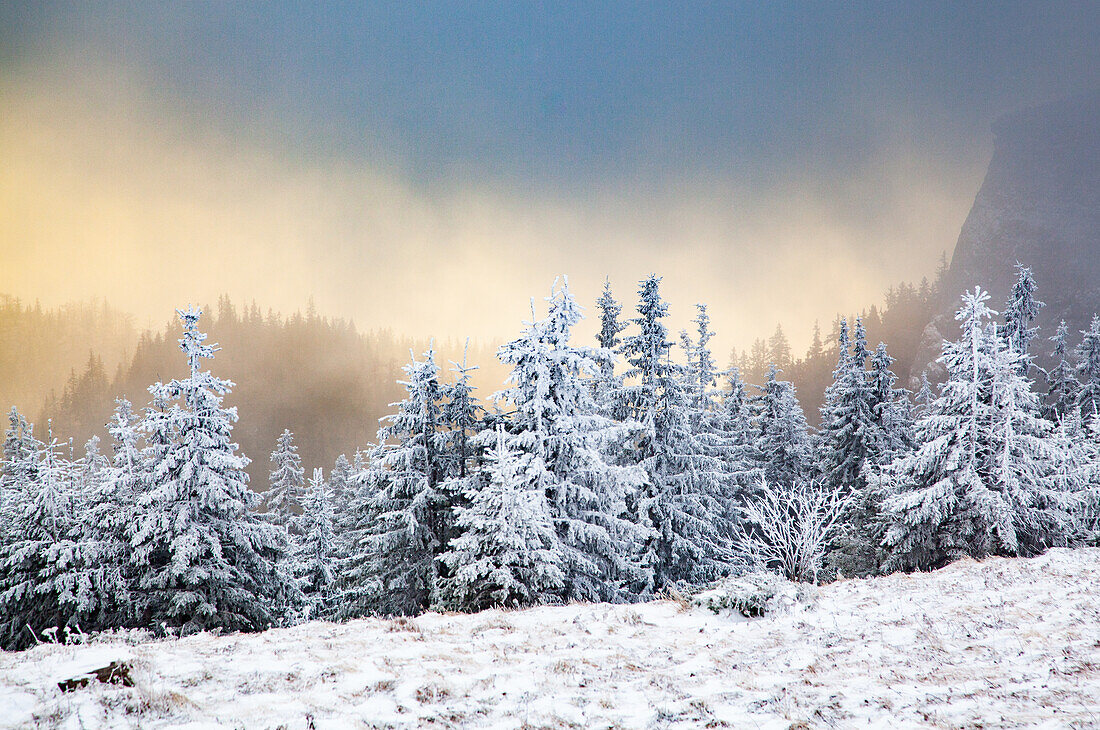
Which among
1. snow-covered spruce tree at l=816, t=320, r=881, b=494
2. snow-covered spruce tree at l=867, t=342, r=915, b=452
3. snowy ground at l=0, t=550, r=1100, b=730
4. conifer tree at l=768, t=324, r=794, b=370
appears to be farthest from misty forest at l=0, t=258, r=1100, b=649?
conifer tree at l=768, t=324, r=794, b=370

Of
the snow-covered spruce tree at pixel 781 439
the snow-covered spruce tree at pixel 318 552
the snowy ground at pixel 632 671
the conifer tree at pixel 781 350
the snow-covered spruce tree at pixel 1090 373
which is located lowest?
the snow-covered spruce tree at pixel 318 552

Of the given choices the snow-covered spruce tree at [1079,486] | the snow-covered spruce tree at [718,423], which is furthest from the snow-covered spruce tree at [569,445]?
the snow-covered spruce tree at [1079,486]

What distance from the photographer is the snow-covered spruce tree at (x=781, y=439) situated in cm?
3703

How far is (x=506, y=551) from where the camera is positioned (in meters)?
15.1

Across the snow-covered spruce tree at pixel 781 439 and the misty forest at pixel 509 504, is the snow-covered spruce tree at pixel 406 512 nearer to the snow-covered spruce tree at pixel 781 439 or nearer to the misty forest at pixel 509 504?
the misty forest at pixel 509 504

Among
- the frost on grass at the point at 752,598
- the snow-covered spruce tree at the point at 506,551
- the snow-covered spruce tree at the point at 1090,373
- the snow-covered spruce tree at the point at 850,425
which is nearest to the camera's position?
the frost on grass at the point at 752,598

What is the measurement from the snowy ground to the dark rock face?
10087 cm

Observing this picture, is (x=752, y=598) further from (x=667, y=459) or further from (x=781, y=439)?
(x=781, y=439)

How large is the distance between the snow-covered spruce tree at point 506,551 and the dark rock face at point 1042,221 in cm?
10156

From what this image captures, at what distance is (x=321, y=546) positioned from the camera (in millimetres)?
37031

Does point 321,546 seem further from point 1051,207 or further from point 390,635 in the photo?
point 1051,207

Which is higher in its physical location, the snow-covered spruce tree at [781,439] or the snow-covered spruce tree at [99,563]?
the snow-covered spruce tree at [781,439]

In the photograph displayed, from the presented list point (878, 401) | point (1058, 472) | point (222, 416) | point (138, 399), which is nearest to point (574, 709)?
point (222, 416)

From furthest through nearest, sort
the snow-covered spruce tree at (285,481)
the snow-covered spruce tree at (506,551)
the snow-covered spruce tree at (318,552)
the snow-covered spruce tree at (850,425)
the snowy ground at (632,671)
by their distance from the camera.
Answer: the snow-covered spruce tree at (285,481)
the snow-covered spruce tree at (318,552)
the snow-covered spruce tree at (850,425)
the snow-covered spruce tree at (506,551)
the snowy ground at (632,671)
